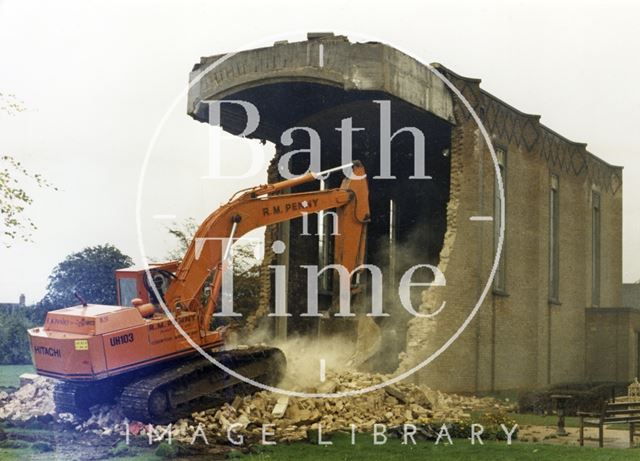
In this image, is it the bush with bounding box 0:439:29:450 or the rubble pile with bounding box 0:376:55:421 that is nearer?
the bush with bounding box 0:439:29:450

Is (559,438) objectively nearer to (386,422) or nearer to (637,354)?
(386,422)

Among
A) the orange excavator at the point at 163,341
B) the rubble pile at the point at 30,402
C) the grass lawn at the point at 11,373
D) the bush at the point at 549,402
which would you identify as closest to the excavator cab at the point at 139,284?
the orange excavator at the point at 163,341

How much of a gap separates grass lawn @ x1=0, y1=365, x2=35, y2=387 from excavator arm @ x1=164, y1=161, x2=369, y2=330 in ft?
22.8

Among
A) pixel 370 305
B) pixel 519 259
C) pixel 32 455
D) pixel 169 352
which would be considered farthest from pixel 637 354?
pixel 32 455

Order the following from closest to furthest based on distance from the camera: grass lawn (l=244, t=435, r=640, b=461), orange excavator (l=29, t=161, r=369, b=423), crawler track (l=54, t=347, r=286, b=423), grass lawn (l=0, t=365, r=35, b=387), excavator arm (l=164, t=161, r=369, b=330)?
grass lawn (l=244, t=435, r=640, b=461), orange excavator (l=29, t=161, r=369, b=423), crawler track (l=54, t=347, r=286, b=423), excavator arm (l=164, t=161, r=369, b=330), grass lawn (l=0, t=365, r=35, b=387)

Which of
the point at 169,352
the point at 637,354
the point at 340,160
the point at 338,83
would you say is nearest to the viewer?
the point at 169,352

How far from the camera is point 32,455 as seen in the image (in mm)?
12906

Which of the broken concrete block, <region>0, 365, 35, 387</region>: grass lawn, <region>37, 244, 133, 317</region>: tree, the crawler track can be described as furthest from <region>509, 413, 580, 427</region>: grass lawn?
<region>0, 365, 35, 387</region>: grass lawn

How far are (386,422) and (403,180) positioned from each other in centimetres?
1119

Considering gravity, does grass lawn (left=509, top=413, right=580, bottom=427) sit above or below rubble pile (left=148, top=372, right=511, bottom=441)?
below

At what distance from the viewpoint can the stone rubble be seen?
48.0ft

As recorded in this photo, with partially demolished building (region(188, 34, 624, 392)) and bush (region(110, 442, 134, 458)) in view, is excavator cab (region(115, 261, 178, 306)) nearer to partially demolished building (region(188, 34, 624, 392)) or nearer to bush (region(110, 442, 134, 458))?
bush (region(110, 442, 134, 458))

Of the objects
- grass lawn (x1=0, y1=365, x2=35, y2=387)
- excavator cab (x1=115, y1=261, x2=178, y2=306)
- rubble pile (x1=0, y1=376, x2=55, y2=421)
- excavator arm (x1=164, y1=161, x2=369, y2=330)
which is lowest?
grass lawn (x1=0, y1=365, x2=35, y2=387)

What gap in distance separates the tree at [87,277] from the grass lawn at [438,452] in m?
6.41
